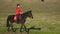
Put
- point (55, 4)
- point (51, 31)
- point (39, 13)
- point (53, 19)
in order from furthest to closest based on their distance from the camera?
1. point (55, 4)
2. point (39, 13)
3. point (53, 19)
4. point (51, 31)

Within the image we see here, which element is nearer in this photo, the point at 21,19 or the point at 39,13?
the point at 21,19

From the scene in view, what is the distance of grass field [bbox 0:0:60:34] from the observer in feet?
52.0

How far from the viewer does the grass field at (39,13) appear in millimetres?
15852

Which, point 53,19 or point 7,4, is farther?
point 7,4

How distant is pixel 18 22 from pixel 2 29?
1.13 m

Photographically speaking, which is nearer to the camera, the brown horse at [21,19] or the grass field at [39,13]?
the brown horse at [21,19]

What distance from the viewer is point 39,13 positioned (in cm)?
1816

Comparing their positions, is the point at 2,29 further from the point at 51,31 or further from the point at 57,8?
the point at 57,8

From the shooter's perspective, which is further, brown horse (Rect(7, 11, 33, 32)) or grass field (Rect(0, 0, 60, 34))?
grass field (Rect(0, 0, 60, 34))

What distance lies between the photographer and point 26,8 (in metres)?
18.3

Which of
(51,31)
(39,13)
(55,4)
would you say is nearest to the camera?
(51,31)

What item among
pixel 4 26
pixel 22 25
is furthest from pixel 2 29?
pixel 22 25

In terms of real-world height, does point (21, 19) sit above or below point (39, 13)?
below

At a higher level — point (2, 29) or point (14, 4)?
point (14, 4)
